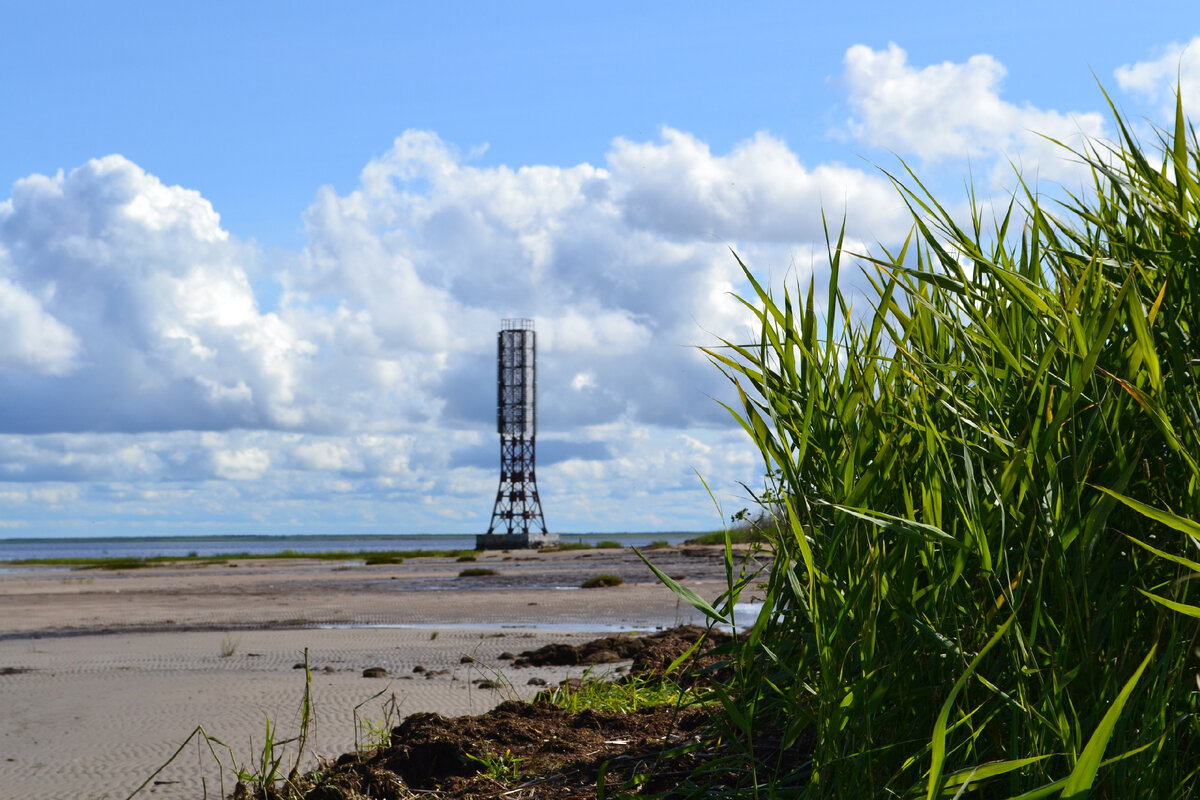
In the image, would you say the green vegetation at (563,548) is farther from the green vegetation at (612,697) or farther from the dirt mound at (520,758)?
the dirt mound at (520,758)

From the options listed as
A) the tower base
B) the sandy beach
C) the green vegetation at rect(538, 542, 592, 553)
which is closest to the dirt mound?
the sandy beach

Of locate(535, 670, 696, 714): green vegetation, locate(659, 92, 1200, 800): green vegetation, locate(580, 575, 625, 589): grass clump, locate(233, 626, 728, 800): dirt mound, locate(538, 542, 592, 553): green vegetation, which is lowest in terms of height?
locate(538, 542, 592, 553): green vegetation

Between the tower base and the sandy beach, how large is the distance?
3523cm

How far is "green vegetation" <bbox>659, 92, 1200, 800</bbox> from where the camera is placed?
1.98 m

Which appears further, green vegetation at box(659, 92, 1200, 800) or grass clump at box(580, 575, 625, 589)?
grass clump at box(580, 575, 625, 589)

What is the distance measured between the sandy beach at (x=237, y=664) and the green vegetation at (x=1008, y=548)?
6.60ft

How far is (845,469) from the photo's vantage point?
2.22 meters

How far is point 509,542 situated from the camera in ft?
196

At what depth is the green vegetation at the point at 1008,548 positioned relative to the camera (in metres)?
1.98

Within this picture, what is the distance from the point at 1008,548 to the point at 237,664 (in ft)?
31.5

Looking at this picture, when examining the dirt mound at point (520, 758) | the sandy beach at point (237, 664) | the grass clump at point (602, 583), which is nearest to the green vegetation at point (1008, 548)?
the dirt mound at point (520, 758)

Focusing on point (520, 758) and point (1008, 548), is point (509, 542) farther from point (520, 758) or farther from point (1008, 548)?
point (1008, 548)

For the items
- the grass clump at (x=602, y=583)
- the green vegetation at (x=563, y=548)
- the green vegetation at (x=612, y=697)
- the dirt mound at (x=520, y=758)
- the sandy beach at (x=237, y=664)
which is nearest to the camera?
the dirt mound at (x=520, y=758)

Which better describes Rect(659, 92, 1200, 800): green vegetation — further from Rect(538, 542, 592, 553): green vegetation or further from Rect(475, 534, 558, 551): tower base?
Rect(475, 534, 558, 551): tower base
